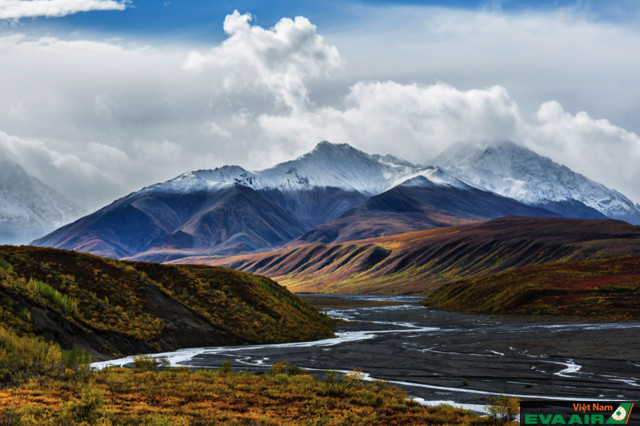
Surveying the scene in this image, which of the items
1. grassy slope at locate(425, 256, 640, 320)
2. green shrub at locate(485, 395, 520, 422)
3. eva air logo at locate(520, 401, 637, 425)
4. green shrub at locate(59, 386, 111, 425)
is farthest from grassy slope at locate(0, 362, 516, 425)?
grassy slope at locate(425, 256, 640, 320)

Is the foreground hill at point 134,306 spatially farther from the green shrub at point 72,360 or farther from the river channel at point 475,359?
the green shrub at point 72,360

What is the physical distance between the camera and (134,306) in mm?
55469

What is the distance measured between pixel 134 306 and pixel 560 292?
261ft

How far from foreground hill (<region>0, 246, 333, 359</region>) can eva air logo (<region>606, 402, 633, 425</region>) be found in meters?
33.0

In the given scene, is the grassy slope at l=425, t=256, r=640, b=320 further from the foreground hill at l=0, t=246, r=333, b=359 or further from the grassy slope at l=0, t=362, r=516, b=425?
the grassy slope at l=0, t=362, r=516, b=425

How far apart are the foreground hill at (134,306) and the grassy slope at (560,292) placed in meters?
44.9

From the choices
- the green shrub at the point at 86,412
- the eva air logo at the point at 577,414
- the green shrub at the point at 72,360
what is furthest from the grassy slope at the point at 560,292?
the green shrub at the point at 86,412

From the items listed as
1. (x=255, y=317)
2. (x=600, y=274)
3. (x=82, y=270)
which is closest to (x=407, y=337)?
(x=255, y=317)

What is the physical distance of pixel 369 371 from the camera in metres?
40.2

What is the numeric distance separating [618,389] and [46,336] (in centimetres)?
3385

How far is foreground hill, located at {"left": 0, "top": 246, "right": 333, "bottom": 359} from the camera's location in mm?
43769

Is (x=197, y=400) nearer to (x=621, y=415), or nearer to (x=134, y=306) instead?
(x=621, y=415)

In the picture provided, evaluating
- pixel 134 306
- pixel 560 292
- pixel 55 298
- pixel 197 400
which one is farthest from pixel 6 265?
pixel 560 292

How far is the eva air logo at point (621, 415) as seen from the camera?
2331cm
